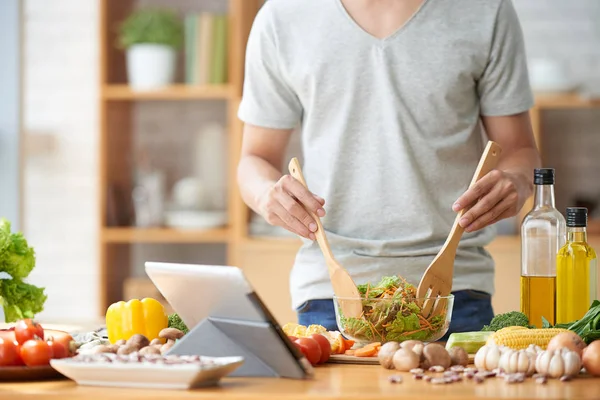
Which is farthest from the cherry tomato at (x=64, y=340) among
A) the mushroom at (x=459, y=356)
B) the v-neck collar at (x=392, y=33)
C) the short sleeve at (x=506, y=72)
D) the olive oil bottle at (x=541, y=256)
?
the short sleeve at (x=506, y=72)

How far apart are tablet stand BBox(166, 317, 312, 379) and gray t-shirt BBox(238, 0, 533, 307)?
74 cm

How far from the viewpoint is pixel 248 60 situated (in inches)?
95.3

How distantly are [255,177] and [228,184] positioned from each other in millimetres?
2119

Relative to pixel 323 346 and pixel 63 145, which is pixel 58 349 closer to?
pixel 323 346

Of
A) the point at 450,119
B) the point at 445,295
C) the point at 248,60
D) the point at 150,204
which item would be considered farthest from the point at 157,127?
the point at 445,295

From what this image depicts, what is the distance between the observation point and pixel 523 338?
5.22 feet

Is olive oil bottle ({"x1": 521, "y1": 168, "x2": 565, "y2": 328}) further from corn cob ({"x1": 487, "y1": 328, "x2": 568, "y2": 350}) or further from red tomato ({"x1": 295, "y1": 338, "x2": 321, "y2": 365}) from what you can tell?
red tomato ({"x1": 295, "y1": 338, "x2": 321, "y2": 365})

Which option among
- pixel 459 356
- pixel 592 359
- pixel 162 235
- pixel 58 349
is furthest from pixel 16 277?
pixel 162 235

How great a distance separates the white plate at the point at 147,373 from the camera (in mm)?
1365

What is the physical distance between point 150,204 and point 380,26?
2347mm

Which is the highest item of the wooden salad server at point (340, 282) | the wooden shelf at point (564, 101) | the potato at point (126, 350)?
the wooden shelf at point (564, 101)

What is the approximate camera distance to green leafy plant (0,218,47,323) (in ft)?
5.97

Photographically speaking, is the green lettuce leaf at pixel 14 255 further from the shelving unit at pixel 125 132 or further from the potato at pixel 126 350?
the shelving unit at pixel 125 132

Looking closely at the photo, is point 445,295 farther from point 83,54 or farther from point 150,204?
point 83,54
